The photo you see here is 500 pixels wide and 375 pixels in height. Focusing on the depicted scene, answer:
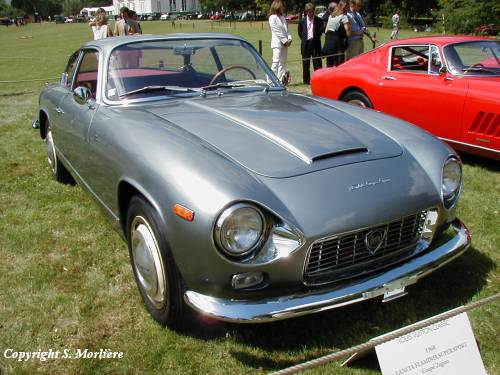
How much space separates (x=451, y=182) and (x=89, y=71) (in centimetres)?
278

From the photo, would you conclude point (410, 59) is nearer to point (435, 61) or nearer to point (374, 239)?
point (435, 61)

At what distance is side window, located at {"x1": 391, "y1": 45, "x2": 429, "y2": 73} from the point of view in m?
5.62

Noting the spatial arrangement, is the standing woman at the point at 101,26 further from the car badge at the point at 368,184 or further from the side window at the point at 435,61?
the car badge at the point at 368,184

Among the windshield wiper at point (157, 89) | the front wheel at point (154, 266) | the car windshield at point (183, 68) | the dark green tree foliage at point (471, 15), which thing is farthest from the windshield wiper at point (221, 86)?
the dark green tree foliage at point (471, 15)

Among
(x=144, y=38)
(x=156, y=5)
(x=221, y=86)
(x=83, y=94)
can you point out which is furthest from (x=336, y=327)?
(x=156, y=5)

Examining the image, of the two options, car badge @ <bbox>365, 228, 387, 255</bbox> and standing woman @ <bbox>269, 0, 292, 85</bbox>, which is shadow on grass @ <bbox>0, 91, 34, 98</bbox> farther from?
car badge @ <bbox>365, 228, 387, 255</bbox>

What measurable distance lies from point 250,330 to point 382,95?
158 inches

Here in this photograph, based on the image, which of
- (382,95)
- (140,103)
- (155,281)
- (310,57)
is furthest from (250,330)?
(310,57)

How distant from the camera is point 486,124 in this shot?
15.3ft

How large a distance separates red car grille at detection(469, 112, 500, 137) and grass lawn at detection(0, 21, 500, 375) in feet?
2.57

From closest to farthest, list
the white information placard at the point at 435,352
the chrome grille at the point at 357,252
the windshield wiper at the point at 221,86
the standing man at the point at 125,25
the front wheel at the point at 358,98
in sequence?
1. the white information placard at the point at 435,352
2. the chrome grille at the point at 357,252
3. the windshield wiper at the point at 221,86
4. the front wheel at the point at 358,98
5. the standing man at the point at 125,25

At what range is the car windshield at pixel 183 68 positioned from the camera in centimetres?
335

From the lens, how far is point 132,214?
2.56m

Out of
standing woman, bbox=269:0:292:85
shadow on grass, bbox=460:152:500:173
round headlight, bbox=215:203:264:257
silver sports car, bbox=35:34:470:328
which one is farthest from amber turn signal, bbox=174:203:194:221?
standing woman, bbox=269:0:292:85
